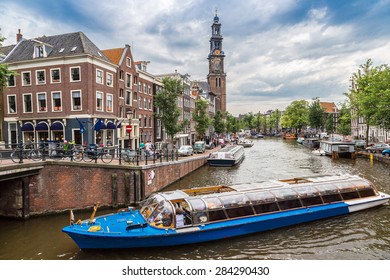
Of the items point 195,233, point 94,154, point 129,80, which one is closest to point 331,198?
point 195,233

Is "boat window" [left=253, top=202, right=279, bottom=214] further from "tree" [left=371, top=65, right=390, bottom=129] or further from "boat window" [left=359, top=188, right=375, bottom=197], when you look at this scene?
"tree" [left=371, top=65, right=390, bottom=129]

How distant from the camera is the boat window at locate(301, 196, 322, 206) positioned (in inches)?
593

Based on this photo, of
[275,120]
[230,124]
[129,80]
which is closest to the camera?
[129,80]

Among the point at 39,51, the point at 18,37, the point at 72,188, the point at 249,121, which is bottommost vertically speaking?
the point at 72,188

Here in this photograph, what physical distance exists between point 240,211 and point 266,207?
4.80 feet

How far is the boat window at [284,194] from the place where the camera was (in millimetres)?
14562

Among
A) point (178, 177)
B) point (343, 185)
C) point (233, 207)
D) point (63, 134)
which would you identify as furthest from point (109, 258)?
point (63, 134)

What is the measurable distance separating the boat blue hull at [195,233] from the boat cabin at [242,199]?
A: 29 cm

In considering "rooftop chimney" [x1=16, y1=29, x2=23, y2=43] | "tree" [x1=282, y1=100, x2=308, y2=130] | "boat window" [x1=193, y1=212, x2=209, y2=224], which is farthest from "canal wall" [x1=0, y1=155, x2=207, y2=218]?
"tree" [x1=282, y1=100, x2=308, y2=130]

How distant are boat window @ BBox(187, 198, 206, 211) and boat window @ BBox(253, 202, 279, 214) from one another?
262 centimetres

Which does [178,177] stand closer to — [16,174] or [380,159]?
[16,174]

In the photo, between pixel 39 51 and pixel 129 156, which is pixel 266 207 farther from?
pixel 39 51

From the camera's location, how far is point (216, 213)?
42.0 ft

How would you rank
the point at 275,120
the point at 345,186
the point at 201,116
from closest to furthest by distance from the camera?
the point at 345,186 → the point at 201,116 → the point at 275,120
